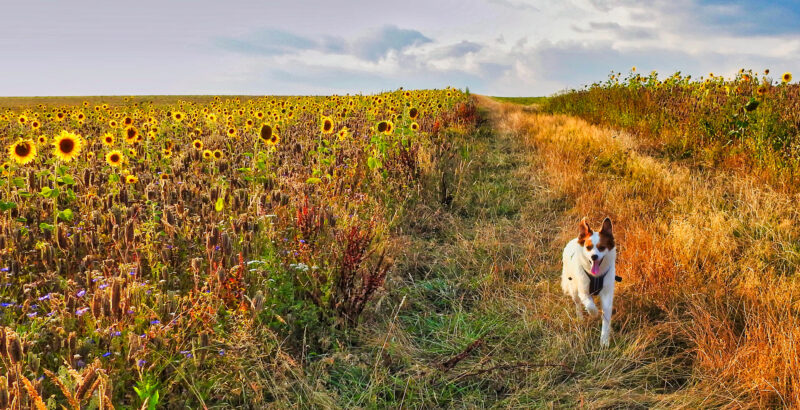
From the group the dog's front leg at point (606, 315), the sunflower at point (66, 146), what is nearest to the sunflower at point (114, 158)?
the sunflower at point (66, 146)

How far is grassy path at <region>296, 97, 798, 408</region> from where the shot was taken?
2512 millimetres

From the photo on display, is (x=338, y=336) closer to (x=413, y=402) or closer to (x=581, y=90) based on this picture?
(x=413, y=402)

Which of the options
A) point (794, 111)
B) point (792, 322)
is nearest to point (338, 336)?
point (792, 322)

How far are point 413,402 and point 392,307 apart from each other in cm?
105

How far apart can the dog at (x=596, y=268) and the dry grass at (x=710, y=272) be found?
25 centimetres

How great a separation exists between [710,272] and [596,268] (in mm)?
1394

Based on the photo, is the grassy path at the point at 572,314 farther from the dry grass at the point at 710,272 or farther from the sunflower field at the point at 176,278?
the sunflower field at the point at 176,278

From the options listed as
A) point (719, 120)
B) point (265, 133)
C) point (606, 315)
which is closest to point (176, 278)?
point (606, 315)

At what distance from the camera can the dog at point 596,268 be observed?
2.87 m

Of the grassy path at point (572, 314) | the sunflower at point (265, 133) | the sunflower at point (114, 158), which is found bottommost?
the grassy path at point (572, 314)

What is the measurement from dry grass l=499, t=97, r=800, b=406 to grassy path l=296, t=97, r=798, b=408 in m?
0.01

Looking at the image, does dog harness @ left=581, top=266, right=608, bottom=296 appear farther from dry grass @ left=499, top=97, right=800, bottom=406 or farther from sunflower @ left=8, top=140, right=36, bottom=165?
sunflower @ left=8, top=140, right=36, bottom=165

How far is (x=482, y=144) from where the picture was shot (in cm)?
1082

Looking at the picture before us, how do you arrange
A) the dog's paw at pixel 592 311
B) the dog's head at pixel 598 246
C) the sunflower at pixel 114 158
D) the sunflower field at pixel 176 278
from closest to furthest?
the sunflower field at pixel 176 278
the dog's head at pixel 598 246
the dog's paw at pixel 592 311
the sunflower at pixel 114 158
